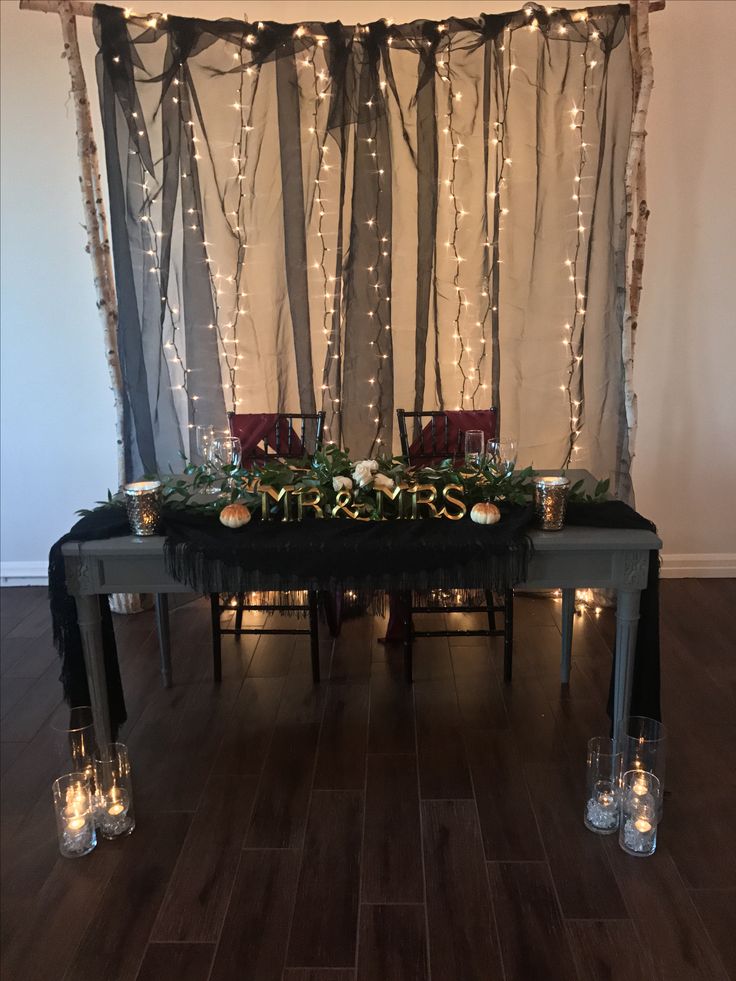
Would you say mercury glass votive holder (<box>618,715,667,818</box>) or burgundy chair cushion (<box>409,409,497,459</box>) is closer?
mercury glass votive holder (<box>618,715,667,818</box>)

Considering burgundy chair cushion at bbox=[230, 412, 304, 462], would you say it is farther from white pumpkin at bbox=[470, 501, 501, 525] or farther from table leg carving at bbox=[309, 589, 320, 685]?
white pumpkin at bbox=[470, 501, 501, 525]

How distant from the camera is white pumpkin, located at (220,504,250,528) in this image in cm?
203

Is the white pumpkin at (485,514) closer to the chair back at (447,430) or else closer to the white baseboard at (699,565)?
the chair back at (447,430)

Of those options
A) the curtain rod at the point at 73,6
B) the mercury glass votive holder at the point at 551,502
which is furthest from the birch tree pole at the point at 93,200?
the mercury glass votive holder at the point at 551,502

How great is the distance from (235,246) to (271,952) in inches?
100

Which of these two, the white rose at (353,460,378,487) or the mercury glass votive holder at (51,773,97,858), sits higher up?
the white rose at (353,460,378,487)

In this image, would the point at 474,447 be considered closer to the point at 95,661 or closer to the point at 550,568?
the point at 550,568

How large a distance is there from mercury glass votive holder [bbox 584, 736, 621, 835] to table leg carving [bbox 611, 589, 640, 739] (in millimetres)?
70

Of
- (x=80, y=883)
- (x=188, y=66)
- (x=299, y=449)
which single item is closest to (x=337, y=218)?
(x=188, y=66)

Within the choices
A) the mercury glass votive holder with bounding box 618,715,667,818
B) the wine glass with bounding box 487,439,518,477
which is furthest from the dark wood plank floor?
the wine glass with bounding box 487,439,518,477

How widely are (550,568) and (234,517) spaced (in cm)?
83

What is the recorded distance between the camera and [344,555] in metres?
1.97

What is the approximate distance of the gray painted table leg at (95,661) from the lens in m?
2.04

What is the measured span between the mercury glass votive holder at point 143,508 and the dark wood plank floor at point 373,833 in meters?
0.79
